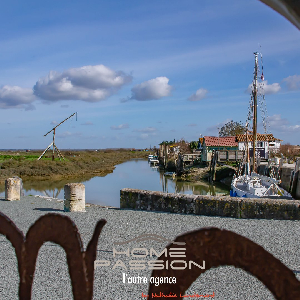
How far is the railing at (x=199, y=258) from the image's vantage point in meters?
1.07

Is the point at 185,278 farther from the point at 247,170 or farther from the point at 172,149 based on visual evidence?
the point at 172,149

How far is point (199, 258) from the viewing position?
1.14 metres

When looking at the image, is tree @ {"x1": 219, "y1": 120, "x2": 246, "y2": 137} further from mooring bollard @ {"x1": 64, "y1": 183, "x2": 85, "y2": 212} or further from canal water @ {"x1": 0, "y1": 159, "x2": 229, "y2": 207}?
mooring bollard @ {"x1": 64, "y1": 183, "x2": 85, "y2": 212}

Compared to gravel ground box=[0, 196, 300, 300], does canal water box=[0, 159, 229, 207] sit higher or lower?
lower

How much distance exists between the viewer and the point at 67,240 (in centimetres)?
145

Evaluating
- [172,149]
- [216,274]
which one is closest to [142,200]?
[216,274]

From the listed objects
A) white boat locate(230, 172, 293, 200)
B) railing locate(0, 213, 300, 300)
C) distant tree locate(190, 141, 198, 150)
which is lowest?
white boat locate(230, 172, 293, 200)

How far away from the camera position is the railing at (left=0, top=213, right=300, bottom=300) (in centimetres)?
107

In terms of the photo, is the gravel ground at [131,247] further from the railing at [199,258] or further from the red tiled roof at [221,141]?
the red tiled roof at [221,141]

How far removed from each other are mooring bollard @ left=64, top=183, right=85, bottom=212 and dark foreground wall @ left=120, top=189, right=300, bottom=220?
139 cm

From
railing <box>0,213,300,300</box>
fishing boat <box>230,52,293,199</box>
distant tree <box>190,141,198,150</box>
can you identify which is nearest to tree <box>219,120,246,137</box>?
distant tree <box>190,141,198,150</box>

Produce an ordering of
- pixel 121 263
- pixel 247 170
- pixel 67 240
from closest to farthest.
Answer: pixel 67 240 → pixel 121 263 → pixel 247 170

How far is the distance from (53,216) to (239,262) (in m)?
0.88

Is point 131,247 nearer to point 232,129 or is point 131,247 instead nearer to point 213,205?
point 213,205
